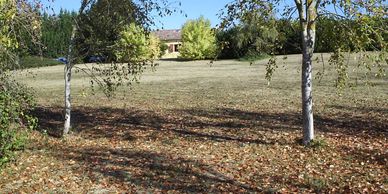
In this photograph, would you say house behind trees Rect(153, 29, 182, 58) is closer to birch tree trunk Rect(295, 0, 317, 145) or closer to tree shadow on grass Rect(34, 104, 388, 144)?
tree shadow on grass Rect(34, 104, 388, 144)

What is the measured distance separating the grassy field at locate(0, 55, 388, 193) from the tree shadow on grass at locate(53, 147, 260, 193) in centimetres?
2

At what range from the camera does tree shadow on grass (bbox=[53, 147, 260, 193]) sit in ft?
21.8

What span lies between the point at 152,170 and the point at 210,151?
67.9 inches

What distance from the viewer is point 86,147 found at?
380 inches

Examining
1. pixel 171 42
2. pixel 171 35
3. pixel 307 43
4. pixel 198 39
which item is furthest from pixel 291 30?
pixel 171 35

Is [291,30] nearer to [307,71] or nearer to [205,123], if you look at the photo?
[307,71]

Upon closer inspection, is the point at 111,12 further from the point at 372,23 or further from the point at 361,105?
the point at 361,105

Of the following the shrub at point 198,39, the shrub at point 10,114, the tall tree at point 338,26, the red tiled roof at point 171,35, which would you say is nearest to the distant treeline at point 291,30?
the tall tree at point 338,26

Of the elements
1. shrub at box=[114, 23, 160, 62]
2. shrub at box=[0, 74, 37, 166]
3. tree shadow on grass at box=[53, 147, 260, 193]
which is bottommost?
tree shadow on grass at box=[53, 147, 260, 193]

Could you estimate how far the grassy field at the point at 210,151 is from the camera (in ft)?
22.2

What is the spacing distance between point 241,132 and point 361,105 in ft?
19.0

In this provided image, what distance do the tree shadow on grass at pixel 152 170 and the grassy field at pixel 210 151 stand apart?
0.02 metres

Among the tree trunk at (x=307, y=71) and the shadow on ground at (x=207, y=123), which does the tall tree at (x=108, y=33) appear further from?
the tree trunk at (x=307, y=71)

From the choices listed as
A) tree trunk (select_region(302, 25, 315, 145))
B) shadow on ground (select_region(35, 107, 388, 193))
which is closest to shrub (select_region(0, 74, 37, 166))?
shadow on ground (select_region(35, 107, 388, 193))
